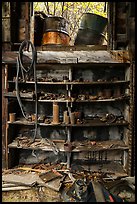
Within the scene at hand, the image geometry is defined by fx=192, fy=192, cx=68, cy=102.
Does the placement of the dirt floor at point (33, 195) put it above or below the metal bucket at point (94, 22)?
below

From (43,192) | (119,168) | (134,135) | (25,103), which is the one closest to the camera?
(43,192)

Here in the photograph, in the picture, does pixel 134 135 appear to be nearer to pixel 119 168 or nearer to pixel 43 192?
pixel 119 168

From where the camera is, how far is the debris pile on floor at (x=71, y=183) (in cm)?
Result: 290

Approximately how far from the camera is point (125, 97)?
3.62 meters

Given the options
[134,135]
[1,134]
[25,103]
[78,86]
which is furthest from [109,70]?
[1,134]

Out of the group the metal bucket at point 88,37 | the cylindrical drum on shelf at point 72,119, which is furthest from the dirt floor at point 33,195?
the metal bucket at point 88,37

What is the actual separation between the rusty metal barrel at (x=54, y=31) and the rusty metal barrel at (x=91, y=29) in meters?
0.37

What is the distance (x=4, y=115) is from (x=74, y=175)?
181cm

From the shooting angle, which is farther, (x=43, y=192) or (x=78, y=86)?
(x=78, y=86)

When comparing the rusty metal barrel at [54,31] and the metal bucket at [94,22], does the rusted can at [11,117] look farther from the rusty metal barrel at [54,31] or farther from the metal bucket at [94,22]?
the metal bucket at [94,22]

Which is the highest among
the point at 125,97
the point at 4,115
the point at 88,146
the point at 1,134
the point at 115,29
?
the point at 115,29

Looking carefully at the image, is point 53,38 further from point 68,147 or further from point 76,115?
point 68,147

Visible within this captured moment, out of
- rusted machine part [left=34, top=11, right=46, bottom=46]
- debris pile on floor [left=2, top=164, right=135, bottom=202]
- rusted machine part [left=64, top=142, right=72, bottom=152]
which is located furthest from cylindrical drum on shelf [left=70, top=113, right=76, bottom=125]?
rusted machine part [left=34, top=11, right=46, bottom=46]

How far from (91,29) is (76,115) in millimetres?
1725
